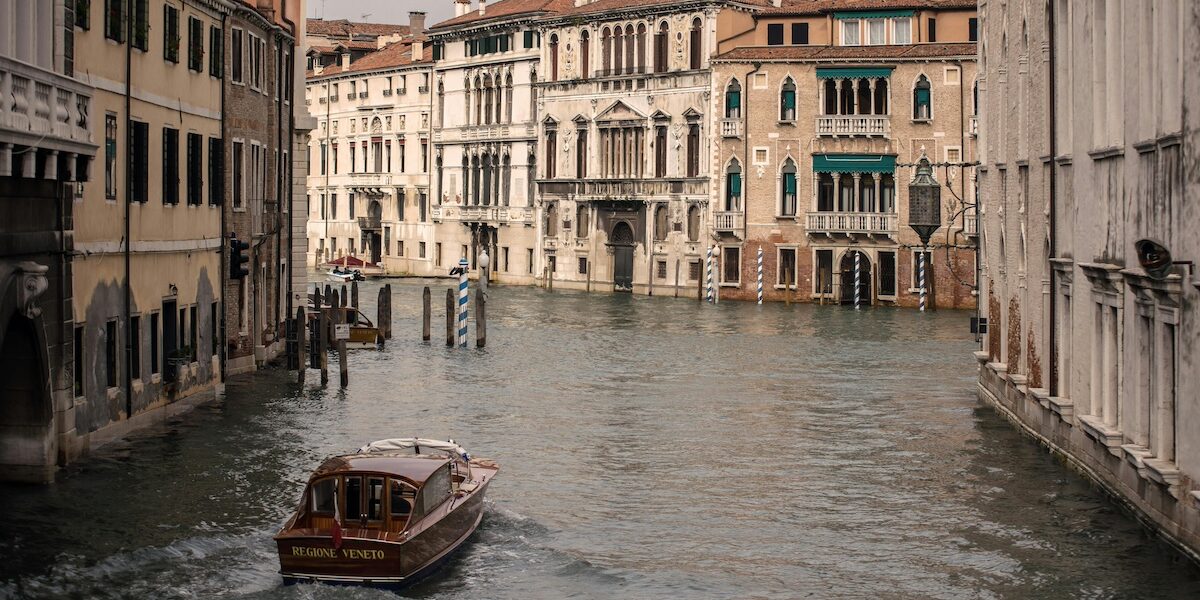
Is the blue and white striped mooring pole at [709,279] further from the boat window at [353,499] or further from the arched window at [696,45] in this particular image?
the boat window at [353,499]

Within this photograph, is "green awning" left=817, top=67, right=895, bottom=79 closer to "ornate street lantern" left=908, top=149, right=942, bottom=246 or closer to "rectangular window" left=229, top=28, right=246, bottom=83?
"ornate street lantern" left=908, top=149, right=942, bottom=246

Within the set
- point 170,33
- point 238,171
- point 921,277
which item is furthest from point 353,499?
point 921,277

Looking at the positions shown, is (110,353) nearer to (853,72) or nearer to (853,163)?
(853,163)

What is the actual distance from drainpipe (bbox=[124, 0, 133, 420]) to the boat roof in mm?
5992

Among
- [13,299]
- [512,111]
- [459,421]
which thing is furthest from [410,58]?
[13,299]

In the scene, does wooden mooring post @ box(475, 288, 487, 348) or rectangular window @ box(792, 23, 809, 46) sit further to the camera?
rectangular window @ box(792, 23, 809, 46)

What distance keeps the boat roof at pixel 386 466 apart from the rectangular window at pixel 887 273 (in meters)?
42.6

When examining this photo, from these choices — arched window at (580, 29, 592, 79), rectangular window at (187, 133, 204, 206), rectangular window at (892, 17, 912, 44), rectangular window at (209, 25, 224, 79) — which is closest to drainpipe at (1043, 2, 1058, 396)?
rectangular window at (187, 133, 204, 206)

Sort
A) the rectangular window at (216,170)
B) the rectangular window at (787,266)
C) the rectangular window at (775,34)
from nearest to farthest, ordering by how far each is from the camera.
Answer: the rectangular window at (216,170) < the rectangular window at (787,266) < the rectangular window at (775,34)

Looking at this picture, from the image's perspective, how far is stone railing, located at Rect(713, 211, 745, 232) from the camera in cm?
6241

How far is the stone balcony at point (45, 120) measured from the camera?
15.2 metres

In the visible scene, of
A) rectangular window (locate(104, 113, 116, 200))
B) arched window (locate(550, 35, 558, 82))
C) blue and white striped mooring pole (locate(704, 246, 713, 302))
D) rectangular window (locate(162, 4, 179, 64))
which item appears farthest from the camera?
arched window (locate(550, 35, 558, 82))

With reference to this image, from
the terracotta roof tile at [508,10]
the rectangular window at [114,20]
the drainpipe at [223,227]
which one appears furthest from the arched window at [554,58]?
the rectangular window at [114,20]

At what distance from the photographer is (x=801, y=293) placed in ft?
200
